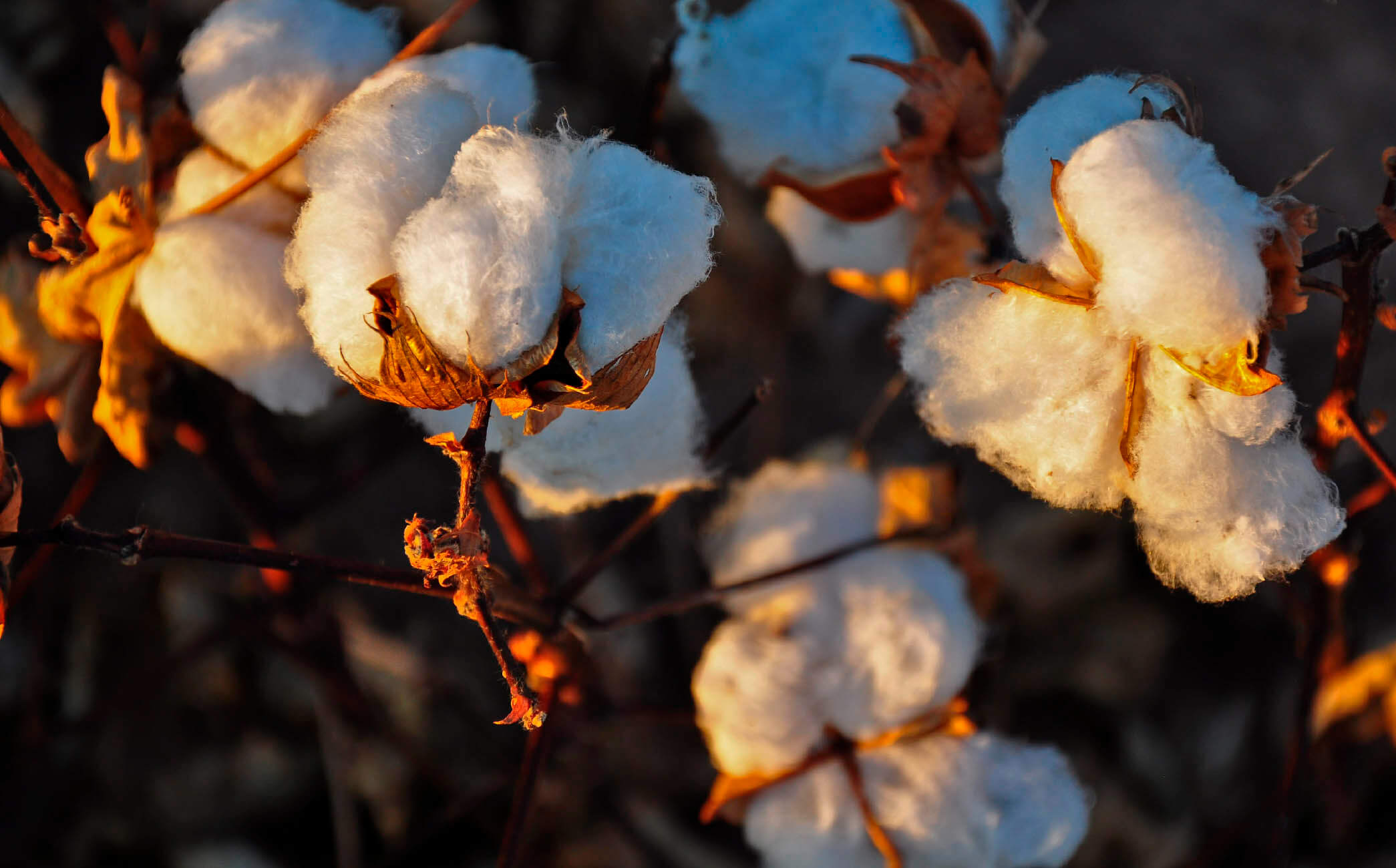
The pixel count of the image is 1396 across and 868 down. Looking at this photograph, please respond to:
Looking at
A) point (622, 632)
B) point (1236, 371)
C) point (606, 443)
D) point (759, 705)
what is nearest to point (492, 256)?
point (606, 443)

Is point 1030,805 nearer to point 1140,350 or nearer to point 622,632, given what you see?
point 1140,350

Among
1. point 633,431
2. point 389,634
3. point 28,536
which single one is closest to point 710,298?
point 389,634

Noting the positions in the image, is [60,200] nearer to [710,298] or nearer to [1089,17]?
[710,298]

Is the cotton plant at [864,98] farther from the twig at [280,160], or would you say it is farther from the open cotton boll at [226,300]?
the open cotton boll at [226,300]

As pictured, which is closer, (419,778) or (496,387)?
(496,387)

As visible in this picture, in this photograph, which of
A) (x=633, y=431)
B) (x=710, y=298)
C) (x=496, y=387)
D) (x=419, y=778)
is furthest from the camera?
(x=710, y=298)

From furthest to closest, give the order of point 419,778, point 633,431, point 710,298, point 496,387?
point 710,298 → point 419,778 → point 633,431 → point 496,387

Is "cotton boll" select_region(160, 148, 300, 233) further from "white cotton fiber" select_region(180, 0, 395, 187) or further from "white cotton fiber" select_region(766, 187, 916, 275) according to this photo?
"white cotton fiber" select_region(766, 187, 916, 275)

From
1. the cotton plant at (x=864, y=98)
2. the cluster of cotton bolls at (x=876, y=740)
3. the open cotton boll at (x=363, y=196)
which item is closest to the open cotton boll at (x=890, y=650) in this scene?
the cluster of cotton bolls at (x=876, y=740)
